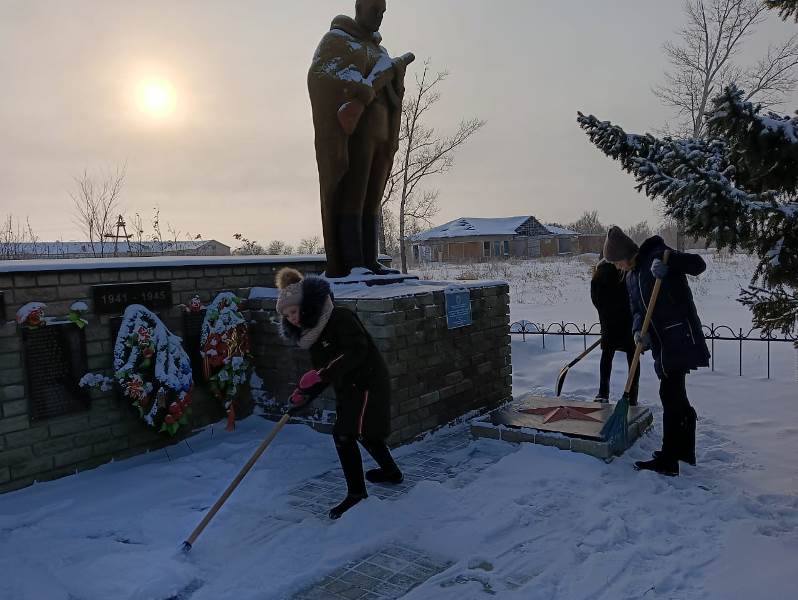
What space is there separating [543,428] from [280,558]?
2.64m

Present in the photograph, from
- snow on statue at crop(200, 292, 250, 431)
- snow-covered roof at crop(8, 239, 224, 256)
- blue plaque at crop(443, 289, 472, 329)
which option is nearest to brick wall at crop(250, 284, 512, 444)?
blue plaque at crop(443, 289, 472, 329)

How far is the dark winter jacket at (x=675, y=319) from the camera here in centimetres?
434

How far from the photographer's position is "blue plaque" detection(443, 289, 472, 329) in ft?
19.1

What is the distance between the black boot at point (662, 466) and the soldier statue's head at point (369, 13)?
4790 mm

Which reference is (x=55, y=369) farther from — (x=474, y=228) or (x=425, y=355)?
(x=474, y=228)

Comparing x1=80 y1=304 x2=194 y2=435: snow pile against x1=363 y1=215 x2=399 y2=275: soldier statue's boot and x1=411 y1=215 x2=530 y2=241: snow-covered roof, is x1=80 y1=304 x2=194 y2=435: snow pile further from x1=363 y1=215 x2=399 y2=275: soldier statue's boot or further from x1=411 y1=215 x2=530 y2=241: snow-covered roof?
x1=411 y1=215 x2=530 y2=241: snow-covered roof

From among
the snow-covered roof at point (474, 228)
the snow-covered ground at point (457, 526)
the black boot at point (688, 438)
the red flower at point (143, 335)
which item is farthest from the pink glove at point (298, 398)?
the snow-covered roof at point (474, 228)

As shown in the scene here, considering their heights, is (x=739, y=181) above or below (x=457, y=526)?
above

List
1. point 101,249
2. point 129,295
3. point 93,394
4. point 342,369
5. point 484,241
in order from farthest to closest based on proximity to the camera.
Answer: point 484,241
point 101,249
point 129,295
point 93,394
point 342,369

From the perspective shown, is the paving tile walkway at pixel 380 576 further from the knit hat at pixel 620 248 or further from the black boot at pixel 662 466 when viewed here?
the knit hat at pixel 620 248

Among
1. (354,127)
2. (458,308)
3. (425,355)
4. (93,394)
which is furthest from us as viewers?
(458,308)

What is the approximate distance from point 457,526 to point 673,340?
211 cm

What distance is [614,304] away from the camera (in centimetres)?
605

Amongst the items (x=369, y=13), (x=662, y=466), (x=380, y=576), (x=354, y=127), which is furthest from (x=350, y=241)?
(x=380, y=576)
